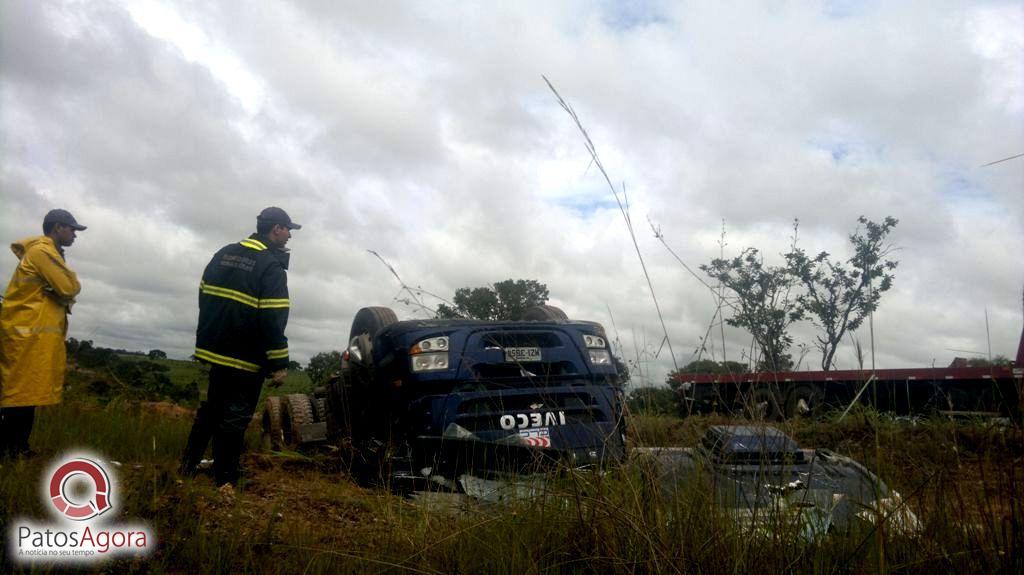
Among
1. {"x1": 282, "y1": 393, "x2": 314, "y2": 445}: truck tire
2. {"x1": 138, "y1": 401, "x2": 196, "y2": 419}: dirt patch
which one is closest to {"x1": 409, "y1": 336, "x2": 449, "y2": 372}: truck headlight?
{"x1": 282, "y1": 393, "x2": 314, "y2": 445}: truck tire

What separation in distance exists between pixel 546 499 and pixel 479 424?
1467 millimetres

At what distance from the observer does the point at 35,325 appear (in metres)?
4.70

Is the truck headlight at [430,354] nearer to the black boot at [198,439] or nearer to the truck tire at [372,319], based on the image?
the truck tire at [372,319]

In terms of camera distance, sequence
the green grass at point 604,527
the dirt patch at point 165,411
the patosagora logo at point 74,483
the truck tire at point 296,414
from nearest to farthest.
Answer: the green grass at point 604,527
the patosagora logo at point 74,483
the truck tire at point 296,414
the dirt patch at point 165,411

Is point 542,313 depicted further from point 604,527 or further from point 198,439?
point 604,527

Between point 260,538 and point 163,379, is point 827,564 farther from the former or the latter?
point 163,379

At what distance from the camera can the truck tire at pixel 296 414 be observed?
5.80 m

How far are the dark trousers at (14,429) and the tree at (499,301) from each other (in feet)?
9.25

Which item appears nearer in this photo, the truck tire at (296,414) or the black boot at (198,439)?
the black boot at (198,439)

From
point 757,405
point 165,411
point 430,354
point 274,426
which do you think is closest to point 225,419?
point 430,354

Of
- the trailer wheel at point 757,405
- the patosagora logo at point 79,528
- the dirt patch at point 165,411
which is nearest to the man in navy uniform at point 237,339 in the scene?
the patosagora logo at point 79,528

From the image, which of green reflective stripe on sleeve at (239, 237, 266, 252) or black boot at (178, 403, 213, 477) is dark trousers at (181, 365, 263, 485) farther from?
green reflective stripe on sleeve at (239, 237, 266, 252)

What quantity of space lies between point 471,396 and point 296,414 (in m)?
2.37

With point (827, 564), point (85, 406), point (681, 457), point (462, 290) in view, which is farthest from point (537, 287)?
point (85, 406)
